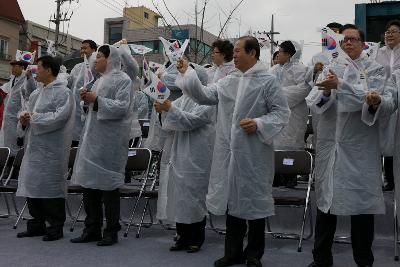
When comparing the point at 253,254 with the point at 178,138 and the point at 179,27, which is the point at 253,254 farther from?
the point at 179,27

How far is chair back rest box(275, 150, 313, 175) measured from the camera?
4.25 meters

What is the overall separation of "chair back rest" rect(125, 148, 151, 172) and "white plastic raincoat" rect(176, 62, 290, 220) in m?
1.46

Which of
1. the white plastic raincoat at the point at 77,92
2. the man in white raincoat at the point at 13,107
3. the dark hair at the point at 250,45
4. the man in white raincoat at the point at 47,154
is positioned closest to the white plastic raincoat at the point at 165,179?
the dark hair at the point at 250,45

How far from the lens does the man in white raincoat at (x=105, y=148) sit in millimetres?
4062

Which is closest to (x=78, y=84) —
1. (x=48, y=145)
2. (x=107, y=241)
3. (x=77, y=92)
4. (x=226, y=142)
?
(x=77, y=92)

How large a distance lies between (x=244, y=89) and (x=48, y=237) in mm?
2090

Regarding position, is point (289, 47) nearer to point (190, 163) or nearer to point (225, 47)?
point (225, 47)

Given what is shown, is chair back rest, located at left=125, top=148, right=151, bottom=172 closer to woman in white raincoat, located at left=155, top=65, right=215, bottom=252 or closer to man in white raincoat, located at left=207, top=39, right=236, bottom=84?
woman in white raincoat, located at left=155, top=65, right=215, bottom=252

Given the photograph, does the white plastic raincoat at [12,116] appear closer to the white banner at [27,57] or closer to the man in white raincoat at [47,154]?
the white banner at [27,57]

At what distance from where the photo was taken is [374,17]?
742cm

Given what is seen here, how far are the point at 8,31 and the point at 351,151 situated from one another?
25294 mm

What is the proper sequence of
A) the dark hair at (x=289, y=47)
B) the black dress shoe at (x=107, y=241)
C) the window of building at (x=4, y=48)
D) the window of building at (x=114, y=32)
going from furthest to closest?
the window of building at (x=114, y=32) < the window of building at (x=4, y=48) < the dark hair at (x=289, y=47) < the black dress shoe at (x=107, y=241)

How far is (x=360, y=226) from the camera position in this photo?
124 inches

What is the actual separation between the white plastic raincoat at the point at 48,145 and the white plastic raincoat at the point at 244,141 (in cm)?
138
